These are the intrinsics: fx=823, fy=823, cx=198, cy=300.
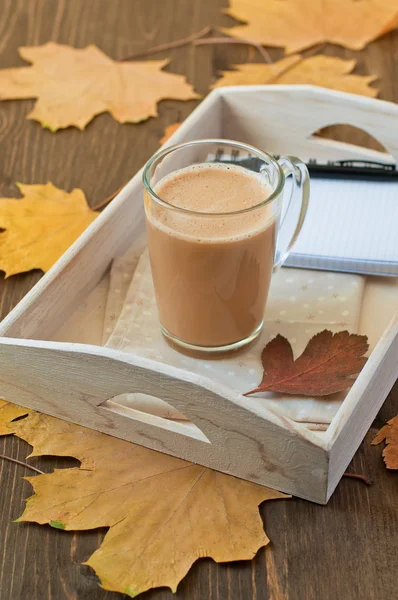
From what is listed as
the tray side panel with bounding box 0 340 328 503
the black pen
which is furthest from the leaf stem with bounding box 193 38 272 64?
the tray side panel with bounding box 0 340 328 503

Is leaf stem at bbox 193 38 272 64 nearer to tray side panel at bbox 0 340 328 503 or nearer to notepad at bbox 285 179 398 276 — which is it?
notepad at bbox 285 179 398 276

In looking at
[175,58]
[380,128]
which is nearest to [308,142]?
[380,128]

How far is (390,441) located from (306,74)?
2.70 ft

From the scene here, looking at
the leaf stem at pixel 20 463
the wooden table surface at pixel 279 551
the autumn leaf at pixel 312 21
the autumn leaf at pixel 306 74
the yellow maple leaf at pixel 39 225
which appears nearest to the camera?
the wooden table surface at pixel 279 551

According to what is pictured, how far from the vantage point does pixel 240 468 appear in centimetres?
78

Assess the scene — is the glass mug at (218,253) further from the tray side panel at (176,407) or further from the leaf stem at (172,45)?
the leaf stem at (172,45)

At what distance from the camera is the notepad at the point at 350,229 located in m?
1.00

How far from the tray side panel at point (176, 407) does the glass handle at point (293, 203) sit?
262mm

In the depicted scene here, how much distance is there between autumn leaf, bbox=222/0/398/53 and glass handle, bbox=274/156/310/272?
0.65 m

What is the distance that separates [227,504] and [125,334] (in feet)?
0.81

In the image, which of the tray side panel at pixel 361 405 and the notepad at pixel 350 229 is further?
the notepad at pixel 350 229

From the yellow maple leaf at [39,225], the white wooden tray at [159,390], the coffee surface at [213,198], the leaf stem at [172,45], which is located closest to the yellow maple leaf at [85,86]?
the leaf stem at [172,45]

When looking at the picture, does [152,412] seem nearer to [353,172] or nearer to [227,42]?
[353,172]

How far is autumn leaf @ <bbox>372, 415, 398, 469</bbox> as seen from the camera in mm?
807
